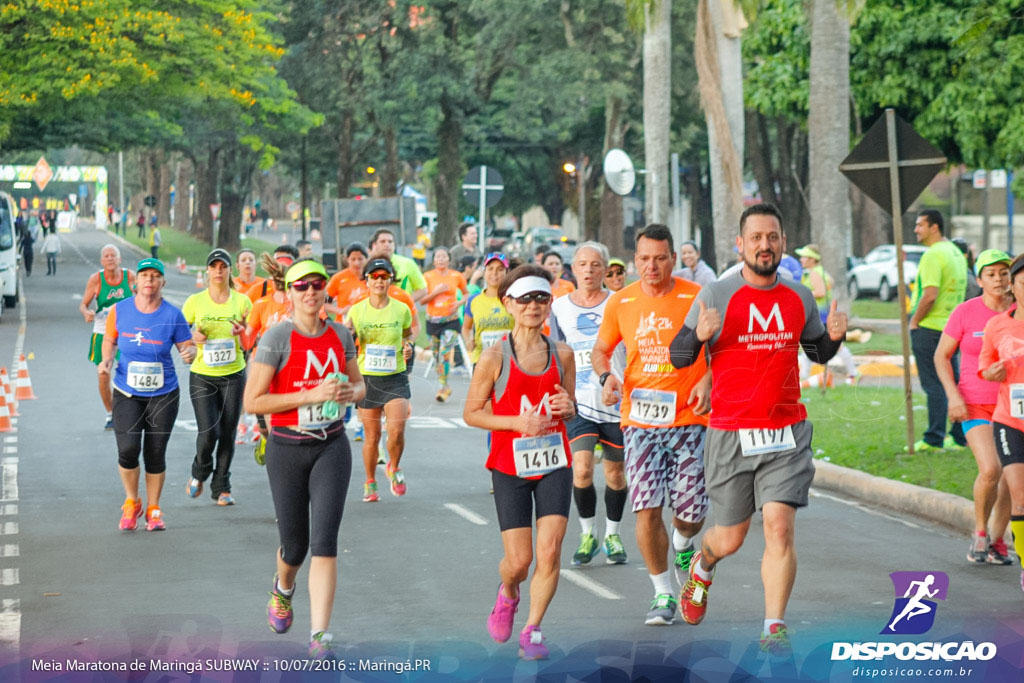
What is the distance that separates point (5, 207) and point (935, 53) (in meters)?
20.3

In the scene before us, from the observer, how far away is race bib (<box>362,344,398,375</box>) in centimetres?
1140

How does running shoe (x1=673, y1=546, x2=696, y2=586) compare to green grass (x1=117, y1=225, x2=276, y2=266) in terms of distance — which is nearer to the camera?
running shoe (x1=673, y1=546, x2=696, y2=586)

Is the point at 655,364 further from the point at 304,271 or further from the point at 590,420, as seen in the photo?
the point at 304,271

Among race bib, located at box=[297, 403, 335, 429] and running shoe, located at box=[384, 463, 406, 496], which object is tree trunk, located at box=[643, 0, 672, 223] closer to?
running shoe, located at box=[384, 463, 406, 496]

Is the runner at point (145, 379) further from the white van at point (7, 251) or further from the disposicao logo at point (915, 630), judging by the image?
the white van at point (7, 251)

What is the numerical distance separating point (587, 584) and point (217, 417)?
3852 millimetres

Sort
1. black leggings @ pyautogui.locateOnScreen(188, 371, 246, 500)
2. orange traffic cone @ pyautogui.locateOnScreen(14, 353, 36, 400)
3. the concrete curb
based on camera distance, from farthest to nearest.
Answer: orange traffic cone @ pyautogui.locateOnScreen(14, 353, 36, 400)
black leggings @ pyautogui.locateOnScreen(188, 371, 246, 500)
the concrete curb

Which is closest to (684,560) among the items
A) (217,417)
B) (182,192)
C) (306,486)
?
(306,486)

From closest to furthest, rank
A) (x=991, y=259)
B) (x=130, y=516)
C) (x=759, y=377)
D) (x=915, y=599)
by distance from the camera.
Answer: (x=759, y=377) < (x=915, y=599) < (x=991, y=259) < (x=130, y=516)

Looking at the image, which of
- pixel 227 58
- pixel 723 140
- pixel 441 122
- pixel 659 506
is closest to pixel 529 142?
pixel 441 122

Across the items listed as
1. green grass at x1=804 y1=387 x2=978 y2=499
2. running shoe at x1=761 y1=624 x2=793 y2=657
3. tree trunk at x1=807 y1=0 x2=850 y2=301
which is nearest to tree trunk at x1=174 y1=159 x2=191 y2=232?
tree trunk at x1=807 y1=0 x2=850 y2=301

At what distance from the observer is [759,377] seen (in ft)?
22.2

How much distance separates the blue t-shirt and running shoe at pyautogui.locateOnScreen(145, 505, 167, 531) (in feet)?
2.49

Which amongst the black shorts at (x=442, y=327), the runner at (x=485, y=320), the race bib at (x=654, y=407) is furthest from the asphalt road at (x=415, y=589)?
the black shorts at (x=442, y=327)
